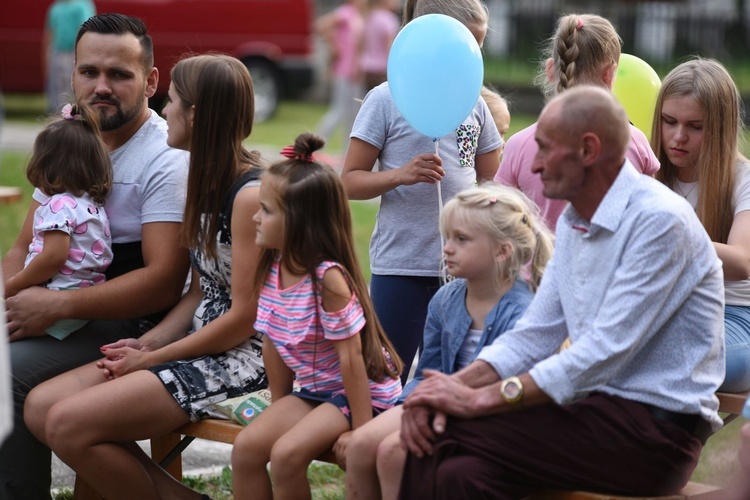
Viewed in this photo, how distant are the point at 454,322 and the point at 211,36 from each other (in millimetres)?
12915

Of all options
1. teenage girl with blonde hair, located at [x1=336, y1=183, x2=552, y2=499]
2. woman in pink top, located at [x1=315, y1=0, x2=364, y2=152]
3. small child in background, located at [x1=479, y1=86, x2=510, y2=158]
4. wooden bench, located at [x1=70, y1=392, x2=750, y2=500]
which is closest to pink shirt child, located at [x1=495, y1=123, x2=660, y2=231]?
teenage girl with blonde hair, located at [x1=336, y1=183, x2=552, y2=499]

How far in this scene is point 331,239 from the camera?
125 inches

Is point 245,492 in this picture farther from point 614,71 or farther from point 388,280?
point 614,71

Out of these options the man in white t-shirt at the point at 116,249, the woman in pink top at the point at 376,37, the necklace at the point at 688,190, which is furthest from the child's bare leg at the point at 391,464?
the woman in pink top at the point at 376,37

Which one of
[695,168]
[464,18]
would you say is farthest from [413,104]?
[695,168]

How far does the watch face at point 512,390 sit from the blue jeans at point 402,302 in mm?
1101

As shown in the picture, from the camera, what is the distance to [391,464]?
2.89 metres

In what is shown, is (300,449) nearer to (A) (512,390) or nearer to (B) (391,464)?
(B) (391,464)

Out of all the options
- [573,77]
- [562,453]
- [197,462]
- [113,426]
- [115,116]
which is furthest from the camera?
[197,462]

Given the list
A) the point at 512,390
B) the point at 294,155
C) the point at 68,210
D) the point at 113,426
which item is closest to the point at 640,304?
the point at 512,390

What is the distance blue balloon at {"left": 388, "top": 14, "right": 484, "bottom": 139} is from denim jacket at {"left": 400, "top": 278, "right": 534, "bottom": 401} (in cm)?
64

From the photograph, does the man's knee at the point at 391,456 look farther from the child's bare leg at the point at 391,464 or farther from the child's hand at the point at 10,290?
the child's hand at the point at 10,290

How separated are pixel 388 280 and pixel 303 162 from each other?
85 centimetres

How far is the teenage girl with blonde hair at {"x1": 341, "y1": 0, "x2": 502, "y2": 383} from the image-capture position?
12.7ft
